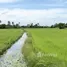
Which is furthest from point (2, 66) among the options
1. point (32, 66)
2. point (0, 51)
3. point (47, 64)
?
point (0, 51)

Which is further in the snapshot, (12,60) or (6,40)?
(6,40)

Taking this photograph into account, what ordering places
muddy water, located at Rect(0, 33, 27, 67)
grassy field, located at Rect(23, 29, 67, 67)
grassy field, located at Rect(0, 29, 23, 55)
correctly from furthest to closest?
grassy field, located at Rect(0, 29, 23, 55), muddy water, located at Rect(0, 33, 27, 67), grassy field, located at Rect(23, 29, 67, 67)

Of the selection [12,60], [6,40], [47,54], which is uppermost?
[47,54]

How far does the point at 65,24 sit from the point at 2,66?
116 metres

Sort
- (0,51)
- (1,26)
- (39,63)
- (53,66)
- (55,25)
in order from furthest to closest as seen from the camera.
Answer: (55,25), (1,26), (0,51), (39,63), (53,66)

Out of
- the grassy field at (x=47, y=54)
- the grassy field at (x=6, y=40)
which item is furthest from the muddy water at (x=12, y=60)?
the grassy field at (x=6, y=40)

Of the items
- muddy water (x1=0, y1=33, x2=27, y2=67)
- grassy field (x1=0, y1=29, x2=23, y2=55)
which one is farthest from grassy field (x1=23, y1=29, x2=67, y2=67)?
grassy field (x1=0, y1=29, x2=23, y2=55)

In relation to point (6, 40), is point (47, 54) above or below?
above

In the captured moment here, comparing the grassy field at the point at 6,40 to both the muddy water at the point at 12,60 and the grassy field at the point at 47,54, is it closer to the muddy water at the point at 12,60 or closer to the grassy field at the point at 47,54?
the muddy water at the point at 12,60

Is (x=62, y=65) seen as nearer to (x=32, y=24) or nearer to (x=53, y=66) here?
(x=53, y=66)

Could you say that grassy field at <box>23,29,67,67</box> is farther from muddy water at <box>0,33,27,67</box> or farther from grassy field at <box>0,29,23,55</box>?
grassy field at <box>0,29,23,55</box>

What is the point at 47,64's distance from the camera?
12.0m

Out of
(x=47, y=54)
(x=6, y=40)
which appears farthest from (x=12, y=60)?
(x=6, y=40)

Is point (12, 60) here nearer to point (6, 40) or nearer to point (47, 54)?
point (47, 54)
